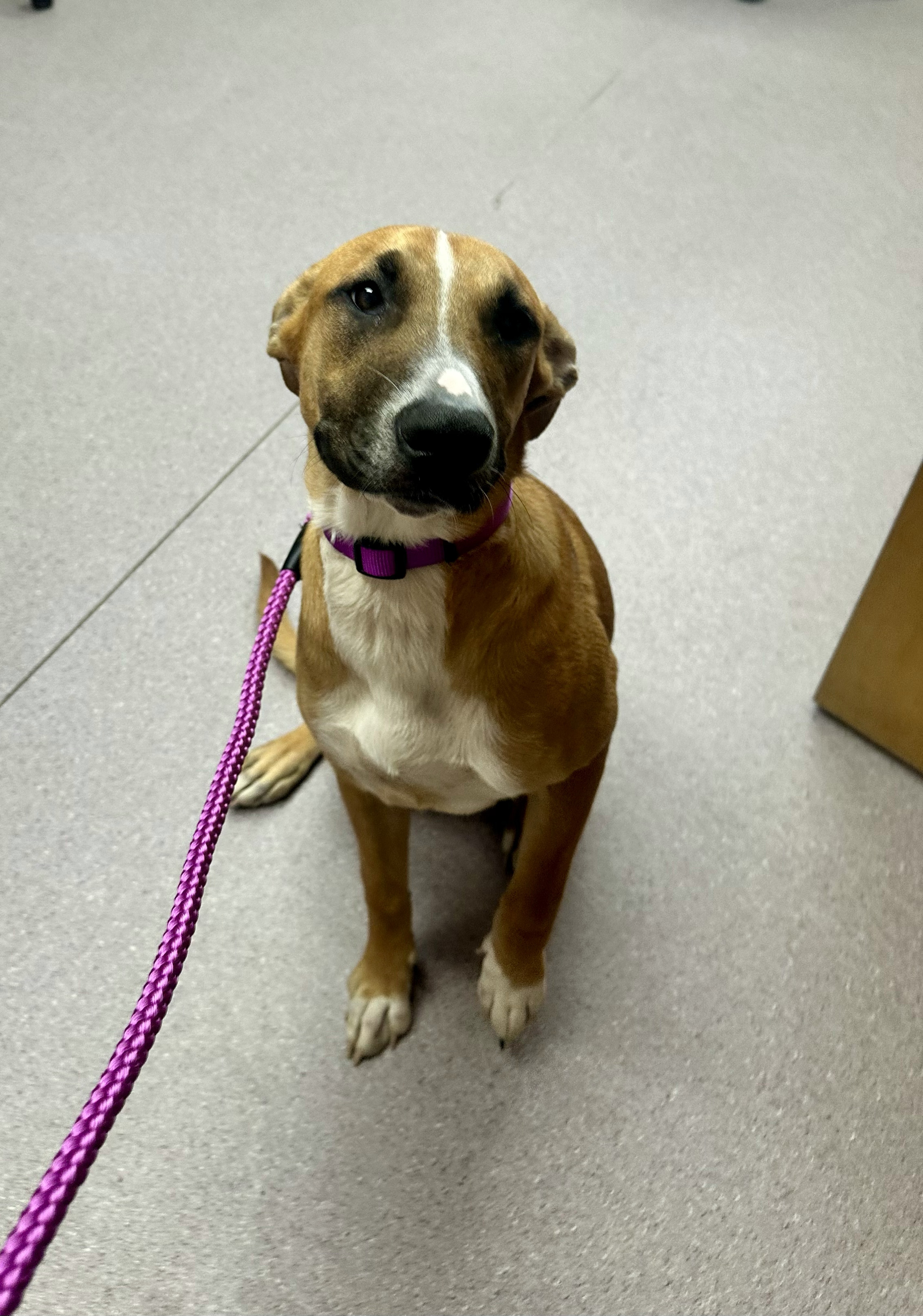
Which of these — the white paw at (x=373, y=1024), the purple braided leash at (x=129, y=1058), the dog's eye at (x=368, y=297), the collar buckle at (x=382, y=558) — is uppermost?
the dog's eye at (x=368, y=297)

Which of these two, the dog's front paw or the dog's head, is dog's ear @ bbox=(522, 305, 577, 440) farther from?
the dog's front paw

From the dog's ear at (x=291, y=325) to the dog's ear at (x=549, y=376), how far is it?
22 centimetres

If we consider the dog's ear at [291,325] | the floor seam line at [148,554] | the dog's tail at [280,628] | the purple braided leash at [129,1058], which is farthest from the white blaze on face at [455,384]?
the floor seam line at [148,554]

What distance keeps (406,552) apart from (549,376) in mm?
219

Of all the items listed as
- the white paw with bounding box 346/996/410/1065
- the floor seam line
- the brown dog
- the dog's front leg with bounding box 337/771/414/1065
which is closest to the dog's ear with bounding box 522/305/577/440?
the brown dog

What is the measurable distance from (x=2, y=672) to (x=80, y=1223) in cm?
83

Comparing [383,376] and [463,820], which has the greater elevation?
[383,376]

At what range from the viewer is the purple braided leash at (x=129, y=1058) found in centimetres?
54

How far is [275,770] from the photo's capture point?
4.56ft

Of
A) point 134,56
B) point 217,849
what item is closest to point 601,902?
point 217,849

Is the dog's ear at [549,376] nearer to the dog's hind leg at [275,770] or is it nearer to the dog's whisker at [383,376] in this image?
the dog's whisker at [383,376]

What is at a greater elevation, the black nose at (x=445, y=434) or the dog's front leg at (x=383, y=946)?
the black nose at (x=445, y=434)

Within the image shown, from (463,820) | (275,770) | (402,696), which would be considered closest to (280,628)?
(275,770)

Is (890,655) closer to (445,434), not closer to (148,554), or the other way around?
(445,434)
